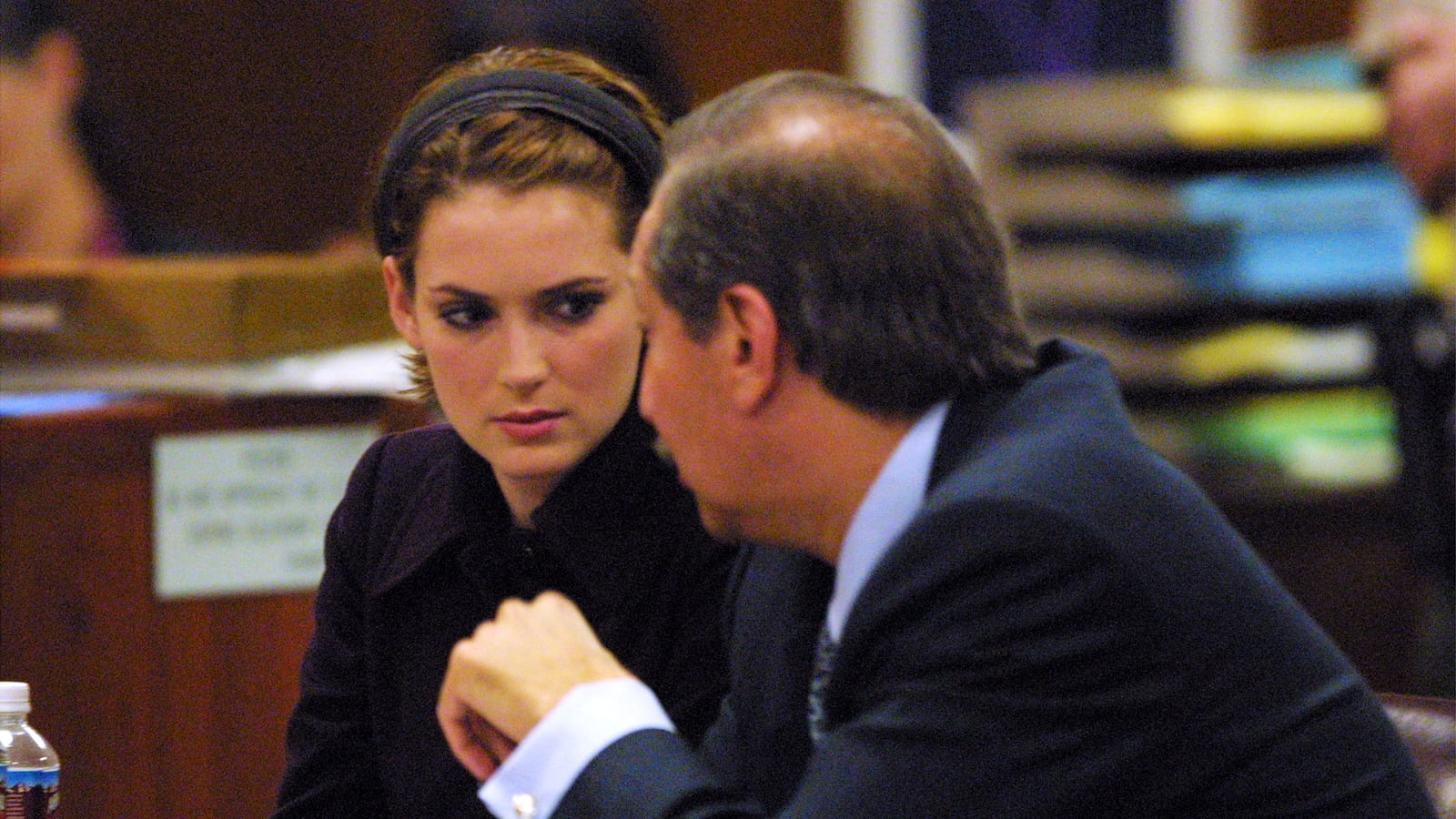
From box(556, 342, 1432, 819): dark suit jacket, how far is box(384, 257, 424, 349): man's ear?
1.48 ft

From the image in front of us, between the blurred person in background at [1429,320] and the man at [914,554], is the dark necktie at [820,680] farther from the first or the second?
the blurred person in background at [1429,320]

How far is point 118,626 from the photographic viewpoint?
231 centimetres

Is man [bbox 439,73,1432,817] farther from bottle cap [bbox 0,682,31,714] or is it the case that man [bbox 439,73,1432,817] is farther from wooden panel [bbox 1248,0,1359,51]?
wooden panel [bbox 1248,0,1359,51]

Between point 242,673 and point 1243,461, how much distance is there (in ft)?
9.82

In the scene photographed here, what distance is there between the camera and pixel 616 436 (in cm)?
148

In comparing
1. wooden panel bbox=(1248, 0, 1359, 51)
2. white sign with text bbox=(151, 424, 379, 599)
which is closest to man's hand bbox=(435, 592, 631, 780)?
white sign with text bbox=(151, 424, 379, 599)

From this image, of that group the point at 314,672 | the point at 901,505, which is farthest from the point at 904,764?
the point at 314,672

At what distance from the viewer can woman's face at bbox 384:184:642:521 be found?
1.41 metres

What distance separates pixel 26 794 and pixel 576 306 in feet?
1.76

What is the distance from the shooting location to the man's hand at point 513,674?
1.23 m

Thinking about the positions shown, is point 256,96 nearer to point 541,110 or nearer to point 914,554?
point 541,110

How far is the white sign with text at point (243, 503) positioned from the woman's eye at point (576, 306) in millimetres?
914

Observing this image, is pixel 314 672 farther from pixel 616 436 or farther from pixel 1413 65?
pixel 1413 65

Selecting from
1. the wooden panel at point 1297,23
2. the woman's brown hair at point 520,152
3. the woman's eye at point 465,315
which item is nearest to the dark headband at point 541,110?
the woman's brown hair at point 520,152
